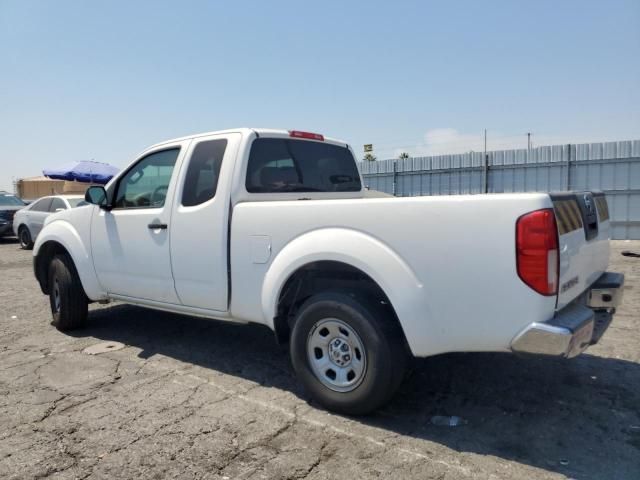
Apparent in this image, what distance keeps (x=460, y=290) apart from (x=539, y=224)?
551 millimetres

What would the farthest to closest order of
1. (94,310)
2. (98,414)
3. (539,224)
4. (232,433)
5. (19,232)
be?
(19,232), (94,310), (98,414), (232,433), (539,224)

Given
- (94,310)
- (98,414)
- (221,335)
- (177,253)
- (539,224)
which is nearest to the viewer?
(539,224)

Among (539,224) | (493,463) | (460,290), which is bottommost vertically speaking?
(493,463)

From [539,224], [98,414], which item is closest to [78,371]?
[98,414]

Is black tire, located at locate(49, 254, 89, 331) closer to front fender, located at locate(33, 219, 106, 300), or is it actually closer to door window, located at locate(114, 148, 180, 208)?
front fender, located at locate(33, 219, 106, 300)

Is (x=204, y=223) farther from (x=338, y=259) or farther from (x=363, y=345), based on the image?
(x=363, y=345)

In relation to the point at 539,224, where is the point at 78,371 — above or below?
below

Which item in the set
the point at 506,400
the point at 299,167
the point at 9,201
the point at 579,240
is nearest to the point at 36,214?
the point at 9,201

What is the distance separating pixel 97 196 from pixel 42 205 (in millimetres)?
11198

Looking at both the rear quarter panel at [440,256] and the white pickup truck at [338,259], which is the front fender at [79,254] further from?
the rear quarter panel at [440,256]

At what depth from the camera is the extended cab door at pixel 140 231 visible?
14.4ft

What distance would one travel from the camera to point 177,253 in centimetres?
421

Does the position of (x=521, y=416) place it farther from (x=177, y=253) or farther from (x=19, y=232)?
(x=19, y=232)

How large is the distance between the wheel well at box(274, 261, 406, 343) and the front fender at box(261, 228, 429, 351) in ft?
0.26
